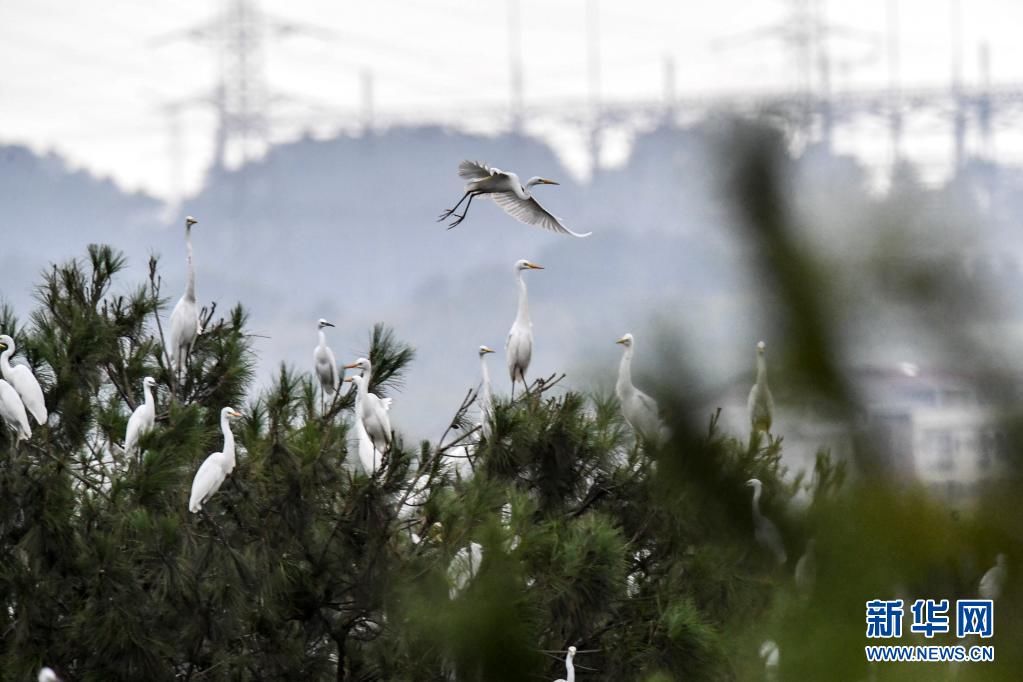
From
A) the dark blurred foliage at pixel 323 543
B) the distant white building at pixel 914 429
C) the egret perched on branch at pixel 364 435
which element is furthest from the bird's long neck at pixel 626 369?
the egret perched on branch at pixel 364 435

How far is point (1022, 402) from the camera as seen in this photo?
1.24 metres

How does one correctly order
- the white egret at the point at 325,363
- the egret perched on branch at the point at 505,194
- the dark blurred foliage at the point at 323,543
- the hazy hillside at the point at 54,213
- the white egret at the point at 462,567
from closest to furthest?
the white egret at the point at 462,567 < the dark blurred foliage at the point at 323,543 < the egret perched on branch at the point at 505,194 < the white egret at the point at 325,363 < the hazy hillside at the point at 54,213

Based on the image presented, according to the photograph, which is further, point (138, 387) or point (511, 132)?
point (511, 132)

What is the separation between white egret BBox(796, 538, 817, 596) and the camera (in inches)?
56.9

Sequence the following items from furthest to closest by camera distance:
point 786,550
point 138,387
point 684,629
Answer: point 138,387
point 684,629
point 786,550

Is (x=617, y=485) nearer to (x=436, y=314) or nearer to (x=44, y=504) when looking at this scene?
(x=44, y=504)

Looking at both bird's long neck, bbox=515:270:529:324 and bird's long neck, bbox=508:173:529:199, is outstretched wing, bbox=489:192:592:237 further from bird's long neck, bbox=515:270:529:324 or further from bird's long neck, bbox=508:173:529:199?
bird's long neck, bbox=515:270:529:324

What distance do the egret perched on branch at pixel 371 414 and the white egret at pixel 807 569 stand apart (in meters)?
5.10

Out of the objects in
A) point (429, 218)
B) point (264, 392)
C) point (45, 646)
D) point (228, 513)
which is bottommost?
point (45, 646)

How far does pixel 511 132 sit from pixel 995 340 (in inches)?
1933

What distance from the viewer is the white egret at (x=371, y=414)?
6.58 m

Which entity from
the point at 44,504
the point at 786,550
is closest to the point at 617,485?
the point at 44,504

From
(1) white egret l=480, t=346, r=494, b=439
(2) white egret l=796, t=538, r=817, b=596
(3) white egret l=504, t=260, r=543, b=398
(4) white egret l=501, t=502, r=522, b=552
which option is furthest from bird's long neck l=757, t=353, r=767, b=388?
(3) white egret l=504, t=260, r=543, b=398

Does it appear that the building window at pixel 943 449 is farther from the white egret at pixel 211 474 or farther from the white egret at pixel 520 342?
the white egret at pixel 520 342
